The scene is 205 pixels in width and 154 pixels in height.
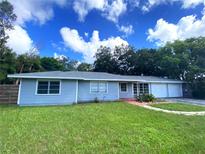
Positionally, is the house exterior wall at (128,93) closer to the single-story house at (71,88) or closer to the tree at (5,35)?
the single-story house at (71,88)

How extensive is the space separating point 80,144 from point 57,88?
966 centimetres

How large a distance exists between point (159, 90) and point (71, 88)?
12.9 meters

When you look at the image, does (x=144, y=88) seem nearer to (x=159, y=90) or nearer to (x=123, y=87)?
(x=159, y=90)

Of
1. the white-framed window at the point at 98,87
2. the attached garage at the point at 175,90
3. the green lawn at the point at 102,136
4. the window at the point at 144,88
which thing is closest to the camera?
the green lawn at the point at 102,136

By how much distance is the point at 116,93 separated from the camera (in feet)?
55.8

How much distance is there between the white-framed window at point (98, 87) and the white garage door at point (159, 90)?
25.6ft

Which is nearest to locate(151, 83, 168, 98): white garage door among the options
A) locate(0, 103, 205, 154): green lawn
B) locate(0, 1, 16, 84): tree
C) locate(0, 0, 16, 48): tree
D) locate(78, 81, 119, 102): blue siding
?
locate(78, 81, 119, 102): blue siding

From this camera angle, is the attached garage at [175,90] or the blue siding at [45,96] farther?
the attached garage at [175,90]

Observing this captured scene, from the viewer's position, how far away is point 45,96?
1341cm

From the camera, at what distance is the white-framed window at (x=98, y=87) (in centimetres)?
1600

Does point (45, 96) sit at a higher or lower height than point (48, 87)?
lower

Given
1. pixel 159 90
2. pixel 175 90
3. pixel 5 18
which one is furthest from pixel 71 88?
pixel 5 18

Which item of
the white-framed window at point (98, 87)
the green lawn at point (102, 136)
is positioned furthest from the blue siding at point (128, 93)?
the green lawn at point (102, 136)

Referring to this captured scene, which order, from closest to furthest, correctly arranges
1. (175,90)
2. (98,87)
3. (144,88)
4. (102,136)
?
(102,136)
(98,87)
(144,88)
(175,90)
